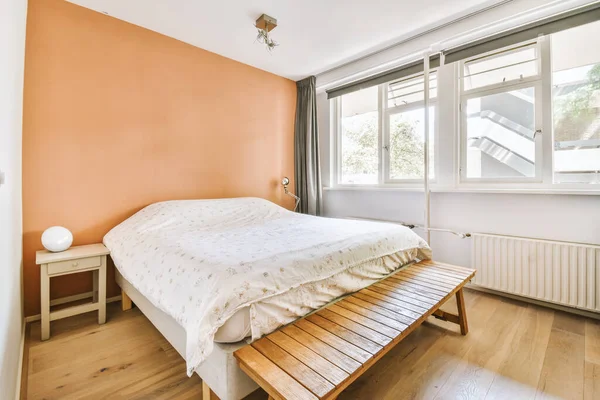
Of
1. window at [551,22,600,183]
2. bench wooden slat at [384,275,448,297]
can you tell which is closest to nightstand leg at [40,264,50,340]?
bench wooden slat at [384,275,448,297]

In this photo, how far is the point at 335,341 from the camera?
3.71 ft

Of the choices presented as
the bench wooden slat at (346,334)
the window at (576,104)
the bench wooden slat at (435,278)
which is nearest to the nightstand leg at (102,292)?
the bench wooden slat at (346,334)

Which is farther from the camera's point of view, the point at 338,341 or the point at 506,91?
the point at 506,91

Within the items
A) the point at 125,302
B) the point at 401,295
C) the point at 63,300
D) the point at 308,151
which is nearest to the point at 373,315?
the point at 401,295

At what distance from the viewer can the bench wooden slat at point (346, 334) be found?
1.09 m

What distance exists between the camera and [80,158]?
2.26 meters

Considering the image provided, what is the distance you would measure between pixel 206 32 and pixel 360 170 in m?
2.32

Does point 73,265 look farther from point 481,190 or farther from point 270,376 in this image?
point 481,190

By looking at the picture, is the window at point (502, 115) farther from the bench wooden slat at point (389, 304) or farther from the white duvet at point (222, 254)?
the bench wooden slat at point (389, 304)

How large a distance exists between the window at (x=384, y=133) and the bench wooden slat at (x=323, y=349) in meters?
2.37

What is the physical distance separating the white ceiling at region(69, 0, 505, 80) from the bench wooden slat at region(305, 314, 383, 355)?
237cm

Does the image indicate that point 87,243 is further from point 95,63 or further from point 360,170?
point 360,170

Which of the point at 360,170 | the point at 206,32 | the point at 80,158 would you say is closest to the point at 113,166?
the point at 80,158

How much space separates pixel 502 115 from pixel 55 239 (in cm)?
381
